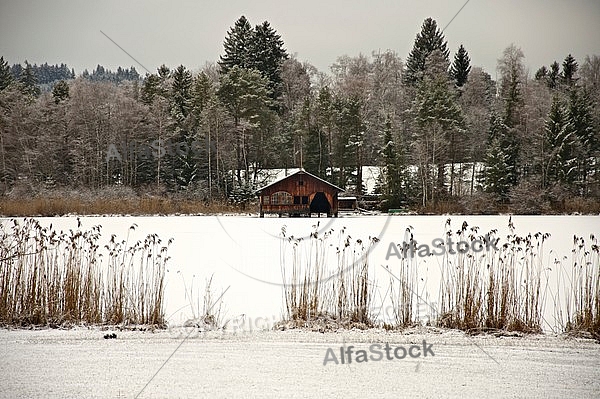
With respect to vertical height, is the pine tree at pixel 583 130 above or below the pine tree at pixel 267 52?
below

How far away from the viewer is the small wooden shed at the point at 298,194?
29219 millimetres

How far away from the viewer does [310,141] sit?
3769 centimetres

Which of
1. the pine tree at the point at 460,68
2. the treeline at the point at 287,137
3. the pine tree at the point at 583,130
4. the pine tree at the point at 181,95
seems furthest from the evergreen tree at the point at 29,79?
the pine tree at the point at 583,130

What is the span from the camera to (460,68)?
47.3 m

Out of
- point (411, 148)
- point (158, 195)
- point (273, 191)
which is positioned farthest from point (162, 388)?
point (411, 148)

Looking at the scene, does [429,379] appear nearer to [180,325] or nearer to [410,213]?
[180,325]

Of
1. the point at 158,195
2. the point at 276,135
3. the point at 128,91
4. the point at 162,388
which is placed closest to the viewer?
the point at 162,388

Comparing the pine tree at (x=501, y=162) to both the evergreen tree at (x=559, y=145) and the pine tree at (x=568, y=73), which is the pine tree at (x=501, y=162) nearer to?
the evergreen tree at (x=559, y=145)

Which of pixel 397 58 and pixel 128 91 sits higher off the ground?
pixel 397 58

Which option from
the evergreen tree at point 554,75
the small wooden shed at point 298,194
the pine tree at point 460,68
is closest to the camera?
the small wooden shed at point 298,194

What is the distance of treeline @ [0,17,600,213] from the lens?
31938 mm

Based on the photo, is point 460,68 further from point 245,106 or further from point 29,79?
point 29,79

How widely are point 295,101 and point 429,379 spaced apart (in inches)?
1666

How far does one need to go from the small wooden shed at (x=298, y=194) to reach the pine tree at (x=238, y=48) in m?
13.6
